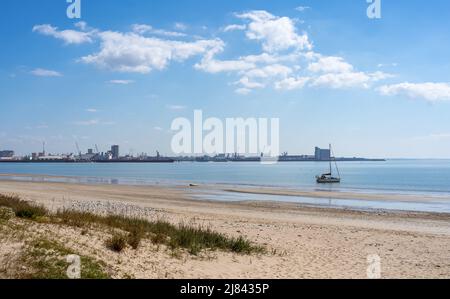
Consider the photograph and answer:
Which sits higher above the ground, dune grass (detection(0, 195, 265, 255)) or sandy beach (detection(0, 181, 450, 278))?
dune grass (detection(0, 195, 265, 255))

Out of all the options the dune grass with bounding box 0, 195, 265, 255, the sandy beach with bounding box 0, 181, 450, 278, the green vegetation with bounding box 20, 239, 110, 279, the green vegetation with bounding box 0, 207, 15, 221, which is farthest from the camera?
the green vegetation with bounding box 0, 207, 15, 221

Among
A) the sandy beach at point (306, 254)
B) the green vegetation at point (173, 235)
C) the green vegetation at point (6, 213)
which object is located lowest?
the sandy beach at point (306, 254)

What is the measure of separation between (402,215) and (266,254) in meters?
18.7

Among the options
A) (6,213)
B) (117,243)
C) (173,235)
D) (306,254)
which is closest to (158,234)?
(173,235)

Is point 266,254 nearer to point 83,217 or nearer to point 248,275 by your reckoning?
point 248,275

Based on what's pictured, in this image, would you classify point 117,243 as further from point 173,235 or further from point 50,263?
point 173,235

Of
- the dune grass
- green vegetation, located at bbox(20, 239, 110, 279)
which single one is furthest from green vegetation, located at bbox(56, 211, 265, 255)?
green vegetation, located at bbox(20, 239, 110, 279)

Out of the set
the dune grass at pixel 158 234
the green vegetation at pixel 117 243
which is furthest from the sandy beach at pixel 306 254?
the dune grass at pixel 158 234

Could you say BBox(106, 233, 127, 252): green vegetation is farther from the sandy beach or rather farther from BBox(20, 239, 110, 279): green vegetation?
BBox(20, 239, 110, 279): green vegetation

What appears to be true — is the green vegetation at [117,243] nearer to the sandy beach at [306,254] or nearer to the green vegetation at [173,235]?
the sandy beach at [306,254]

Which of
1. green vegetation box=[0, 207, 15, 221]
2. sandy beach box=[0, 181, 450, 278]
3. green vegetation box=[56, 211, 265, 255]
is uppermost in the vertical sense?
green vegetation box=[0, 207, 15, 221]

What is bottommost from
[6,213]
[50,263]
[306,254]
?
[306,254]

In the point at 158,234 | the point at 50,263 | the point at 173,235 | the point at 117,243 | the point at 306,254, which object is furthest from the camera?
the point at 306,254
